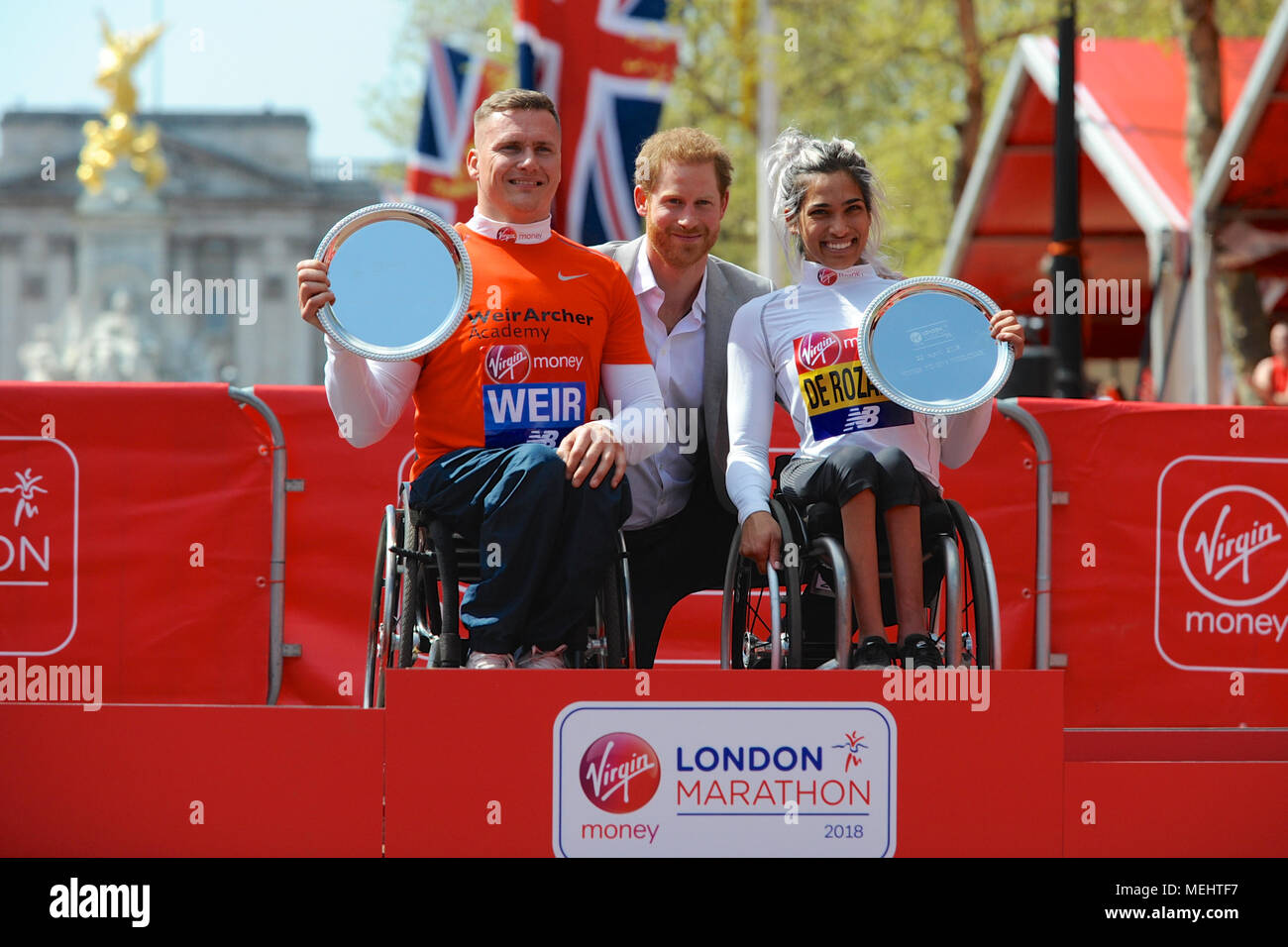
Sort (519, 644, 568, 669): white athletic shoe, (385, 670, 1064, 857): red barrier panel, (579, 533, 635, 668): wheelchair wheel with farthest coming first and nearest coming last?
(579, 533, 635, 668): wheelchair wheel → (519, 644, 568, 669): white athletic shoe → (385, 670, 1064, 857): red barrier panel

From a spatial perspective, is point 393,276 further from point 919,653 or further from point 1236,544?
point 1236,544

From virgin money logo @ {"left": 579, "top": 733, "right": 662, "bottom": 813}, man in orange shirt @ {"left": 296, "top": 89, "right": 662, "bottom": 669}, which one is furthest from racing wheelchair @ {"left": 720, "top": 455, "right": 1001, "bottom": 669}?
virgin money logo @ {"left": 579, "top": 733, "right": 662, "bottom": 813}

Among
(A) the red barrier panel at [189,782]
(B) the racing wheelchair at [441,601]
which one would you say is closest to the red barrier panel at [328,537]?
(B) the racing wheelchair at [441,601]

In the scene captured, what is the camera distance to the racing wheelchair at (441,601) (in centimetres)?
429

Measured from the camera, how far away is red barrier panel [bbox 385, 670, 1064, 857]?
3.56 meters

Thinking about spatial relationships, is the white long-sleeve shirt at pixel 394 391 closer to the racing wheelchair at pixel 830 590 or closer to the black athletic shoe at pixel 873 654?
the racing wheelchair at pixel 830 590

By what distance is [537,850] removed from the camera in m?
3.59

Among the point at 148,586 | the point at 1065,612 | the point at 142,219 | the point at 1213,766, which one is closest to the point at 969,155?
the point at 1065,612

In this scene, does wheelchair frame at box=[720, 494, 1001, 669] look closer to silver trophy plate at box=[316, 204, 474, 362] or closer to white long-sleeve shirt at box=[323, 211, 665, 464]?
white long-sleeve shirt at box=[323, 211, 665, 464]

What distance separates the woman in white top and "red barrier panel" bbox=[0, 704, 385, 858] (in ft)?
4.52

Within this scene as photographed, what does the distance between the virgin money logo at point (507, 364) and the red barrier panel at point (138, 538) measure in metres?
2.18

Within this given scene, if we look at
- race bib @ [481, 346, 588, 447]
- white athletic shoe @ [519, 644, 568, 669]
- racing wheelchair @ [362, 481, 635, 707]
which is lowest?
white athletic shoe @ [519, 644, 568, 669]

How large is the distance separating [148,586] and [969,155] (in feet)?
49.8
